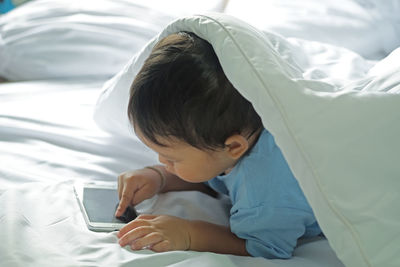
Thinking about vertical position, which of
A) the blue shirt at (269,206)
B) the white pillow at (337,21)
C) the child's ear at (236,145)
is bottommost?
the blue shirt at (269,206)

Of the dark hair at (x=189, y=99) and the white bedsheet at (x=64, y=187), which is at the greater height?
the dark hair at (x=189, y=99)

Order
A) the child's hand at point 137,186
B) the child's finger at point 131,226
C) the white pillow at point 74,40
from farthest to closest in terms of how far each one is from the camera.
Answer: the white pillow at point 74,40, the child's hand at point 137,186, the child's finger at point 131,226

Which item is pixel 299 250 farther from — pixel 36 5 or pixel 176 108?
pixel 36 5

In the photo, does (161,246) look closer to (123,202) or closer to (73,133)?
(123,202)

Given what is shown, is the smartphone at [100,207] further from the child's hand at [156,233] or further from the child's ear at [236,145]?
the child's ear at [236,145]

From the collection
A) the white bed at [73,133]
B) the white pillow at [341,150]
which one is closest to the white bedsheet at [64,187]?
the white bed at [73,133]

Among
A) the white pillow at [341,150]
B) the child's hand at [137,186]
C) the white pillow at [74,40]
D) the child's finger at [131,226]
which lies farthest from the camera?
the white pillow at [74,40]

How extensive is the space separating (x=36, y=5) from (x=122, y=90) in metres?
0.61

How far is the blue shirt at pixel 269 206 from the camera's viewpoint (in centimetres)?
84

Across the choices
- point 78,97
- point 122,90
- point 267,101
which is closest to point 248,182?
point 267,101

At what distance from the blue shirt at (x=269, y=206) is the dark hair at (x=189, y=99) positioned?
0.21 feet

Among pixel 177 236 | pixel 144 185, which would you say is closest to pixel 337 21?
pixel 144 185

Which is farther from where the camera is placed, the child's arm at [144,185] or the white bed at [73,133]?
the child's arm at [144,185]

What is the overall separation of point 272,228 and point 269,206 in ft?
0.11
